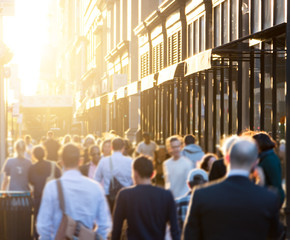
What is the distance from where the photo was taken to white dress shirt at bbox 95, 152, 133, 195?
36.7 ft

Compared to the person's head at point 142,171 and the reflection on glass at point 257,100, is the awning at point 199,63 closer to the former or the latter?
the reflection on glass at point 257,100

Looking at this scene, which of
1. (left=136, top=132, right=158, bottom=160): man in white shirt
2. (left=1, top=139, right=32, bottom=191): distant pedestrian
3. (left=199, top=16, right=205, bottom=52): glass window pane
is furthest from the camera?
(left=199, top=16, right=205, bottom=52): glass window pane

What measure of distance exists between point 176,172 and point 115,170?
4.23ft

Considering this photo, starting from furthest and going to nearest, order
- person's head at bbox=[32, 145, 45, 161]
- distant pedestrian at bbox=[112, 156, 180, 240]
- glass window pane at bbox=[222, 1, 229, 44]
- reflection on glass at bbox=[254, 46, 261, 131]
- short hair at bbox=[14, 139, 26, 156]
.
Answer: glass window pane at bbox=[222, 1, 229, 44]
reflection on glass at bbox=[254, 46, 261, 131]
short hair at bbox=[14, 139, 26, 156]
person's head at bbox=[32, 145, 45, 161]
distant pedestrian at bbox=[112, 156, 180, 240]

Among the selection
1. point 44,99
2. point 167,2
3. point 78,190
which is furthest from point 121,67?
point 44,99

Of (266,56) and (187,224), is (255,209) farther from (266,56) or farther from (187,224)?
(266,56)

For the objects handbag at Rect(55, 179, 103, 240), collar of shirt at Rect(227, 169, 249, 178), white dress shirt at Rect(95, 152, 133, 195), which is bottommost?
handbag at Rect(55, 179, 103, 240)

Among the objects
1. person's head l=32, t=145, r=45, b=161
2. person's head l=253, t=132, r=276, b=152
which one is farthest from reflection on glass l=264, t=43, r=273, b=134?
person's head l=253, t=132, r=276, b=152

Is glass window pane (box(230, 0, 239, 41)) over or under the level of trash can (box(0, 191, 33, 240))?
over

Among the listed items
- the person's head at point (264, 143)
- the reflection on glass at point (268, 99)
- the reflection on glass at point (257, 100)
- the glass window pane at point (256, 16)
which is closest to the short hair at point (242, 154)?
the person's head at point (264, 143)

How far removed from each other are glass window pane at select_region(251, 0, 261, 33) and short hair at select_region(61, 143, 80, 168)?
519 inches

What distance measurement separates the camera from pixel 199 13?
90.0 ft

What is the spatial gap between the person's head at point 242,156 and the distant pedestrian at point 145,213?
1.96 meters

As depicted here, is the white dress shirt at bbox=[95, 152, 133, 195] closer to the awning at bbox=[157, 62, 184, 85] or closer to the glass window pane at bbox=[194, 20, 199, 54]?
the awning at bbox=[157, 62, 184, 85]
